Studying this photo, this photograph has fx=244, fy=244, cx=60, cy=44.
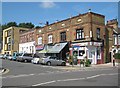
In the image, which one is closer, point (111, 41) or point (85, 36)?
point (85, 36)

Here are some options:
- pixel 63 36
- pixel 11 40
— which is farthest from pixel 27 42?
pixel 63 36

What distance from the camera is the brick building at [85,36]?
3869cm

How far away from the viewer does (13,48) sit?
7212cm

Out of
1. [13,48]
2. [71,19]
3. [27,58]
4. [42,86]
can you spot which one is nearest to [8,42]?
[13,48]

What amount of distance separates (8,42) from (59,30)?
3579 centimetres

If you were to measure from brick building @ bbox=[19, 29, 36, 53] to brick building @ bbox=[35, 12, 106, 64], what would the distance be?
42.6ft

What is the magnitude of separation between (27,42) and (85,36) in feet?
80.9

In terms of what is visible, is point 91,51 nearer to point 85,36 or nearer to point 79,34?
point 85,36

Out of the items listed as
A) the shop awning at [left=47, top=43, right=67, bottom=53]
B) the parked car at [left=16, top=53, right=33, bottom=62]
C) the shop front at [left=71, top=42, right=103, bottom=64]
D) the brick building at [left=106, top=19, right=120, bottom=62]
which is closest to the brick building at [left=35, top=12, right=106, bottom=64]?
the shop front at [left=71, top=42, right=103, bottom=64]

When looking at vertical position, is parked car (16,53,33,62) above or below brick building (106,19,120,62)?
below

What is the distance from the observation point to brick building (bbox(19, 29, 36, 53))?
189 feet

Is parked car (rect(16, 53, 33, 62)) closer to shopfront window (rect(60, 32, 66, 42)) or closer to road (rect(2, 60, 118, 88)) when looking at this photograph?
shopfront window (rect(60, 32, 66, 42))

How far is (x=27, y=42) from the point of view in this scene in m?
60.5

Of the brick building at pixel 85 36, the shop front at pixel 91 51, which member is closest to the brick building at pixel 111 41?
the brick building at pixel 85 36
